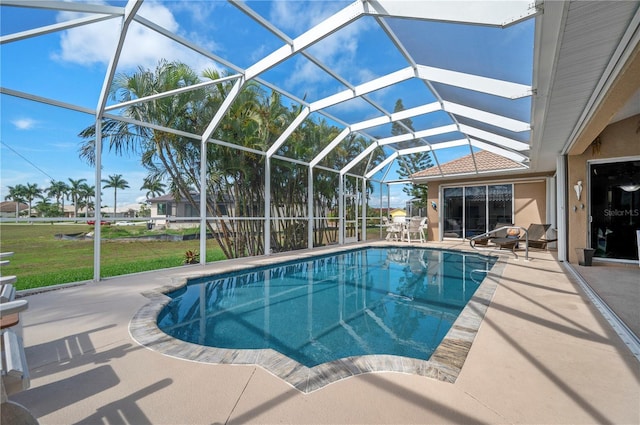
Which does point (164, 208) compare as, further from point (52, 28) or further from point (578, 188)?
point (578, 188)

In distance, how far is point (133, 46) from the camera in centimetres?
543

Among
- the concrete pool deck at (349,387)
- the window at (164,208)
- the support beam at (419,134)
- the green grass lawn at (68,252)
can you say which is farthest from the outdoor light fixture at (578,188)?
the window at (164,208)

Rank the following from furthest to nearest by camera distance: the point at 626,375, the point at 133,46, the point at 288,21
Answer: the point at 133,46, the point at 288,21, the point at 626,375

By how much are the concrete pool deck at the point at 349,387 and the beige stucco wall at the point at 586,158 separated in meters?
5.20

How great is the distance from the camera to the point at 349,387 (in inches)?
85.9

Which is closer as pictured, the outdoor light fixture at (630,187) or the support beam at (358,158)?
the outdoor light fixture at (630,187)

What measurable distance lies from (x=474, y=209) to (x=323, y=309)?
36.7 ft

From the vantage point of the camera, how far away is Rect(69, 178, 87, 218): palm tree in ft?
19.0

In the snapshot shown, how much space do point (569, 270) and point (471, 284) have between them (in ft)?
7.92

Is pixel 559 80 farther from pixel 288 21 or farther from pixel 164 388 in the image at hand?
pixel 164 388

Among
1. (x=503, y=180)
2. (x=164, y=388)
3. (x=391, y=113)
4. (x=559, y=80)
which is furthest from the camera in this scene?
(x=503, y=180)

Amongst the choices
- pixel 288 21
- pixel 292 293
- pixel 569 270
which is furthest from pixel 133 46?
pixel 569 270

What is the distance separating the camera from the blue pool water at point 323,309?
3.52 m

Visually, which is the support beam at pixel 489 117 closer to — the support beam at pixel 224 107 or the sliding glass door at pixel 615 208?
the sliding glass door at pixel 615 208
